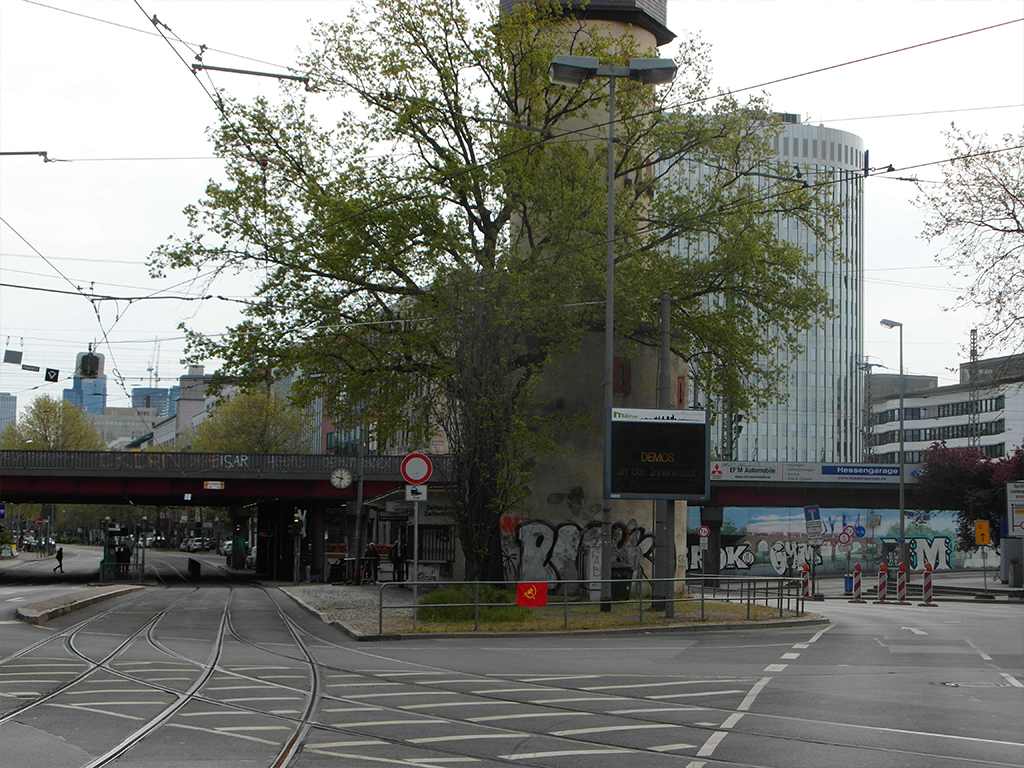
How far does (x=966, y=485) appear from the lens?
193ft

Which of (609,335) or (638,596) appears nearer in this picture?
(609,335)

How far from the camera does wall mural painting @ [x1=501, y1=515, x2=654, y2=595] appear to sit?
1184 inches

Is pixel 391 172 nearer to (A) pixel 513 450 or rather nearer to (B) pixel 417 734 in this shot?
(A) pixel 513 450

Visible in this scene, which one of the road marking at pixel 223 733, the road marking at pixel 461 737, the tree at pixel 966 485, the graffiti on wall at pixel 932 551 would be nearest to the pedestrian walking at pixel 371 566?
the tree at pixel 966 485

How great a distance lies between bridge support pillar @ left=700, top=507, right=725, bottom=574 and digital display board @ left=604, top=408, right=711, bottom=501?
3729 centimetres

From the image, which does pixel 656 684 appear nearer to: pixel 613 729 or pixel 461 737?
pixel 613 729

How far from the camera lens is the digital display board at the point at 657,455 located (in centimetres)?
2266

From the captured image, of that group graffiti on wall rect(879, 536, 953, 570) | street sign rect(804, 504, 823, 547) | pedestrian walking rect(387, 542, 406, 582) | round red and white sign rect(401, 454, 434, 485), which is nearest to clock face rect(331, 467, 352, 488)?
pedestrian walking rect(387, 542, 406, 582)

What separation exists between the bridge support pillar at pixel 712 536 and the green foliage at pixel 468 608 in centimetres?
3871

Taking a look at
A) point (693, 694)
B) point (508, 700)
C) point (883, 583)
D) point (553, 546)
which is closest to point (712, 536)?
point (883, 583)

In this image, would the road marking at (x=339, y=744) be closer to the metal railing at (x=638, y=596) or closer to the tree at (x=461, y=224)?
the metal railing at (x=638, y=596)

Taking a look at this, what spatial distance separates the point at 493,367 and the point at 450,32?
9339 millimetres

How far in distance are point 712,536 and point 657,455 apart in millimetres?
39041

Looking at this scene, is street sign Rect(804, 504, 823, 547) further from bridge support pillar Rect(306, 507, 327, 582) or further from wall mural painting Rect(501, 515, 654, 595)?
bridge support pillar Rect(306, 507, 327, 582)
